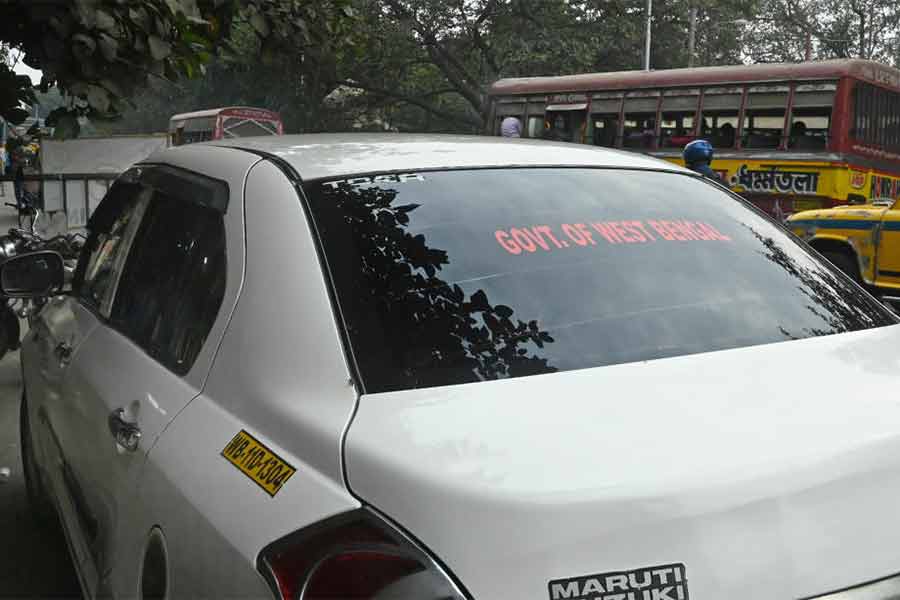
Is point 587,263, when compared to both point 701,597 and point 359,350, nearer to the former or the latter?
point 359,350

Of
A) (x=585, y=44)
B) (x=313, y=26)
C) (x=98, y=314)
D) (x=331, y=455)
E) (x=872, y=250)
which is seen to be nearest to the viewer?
(x=331, y=455)

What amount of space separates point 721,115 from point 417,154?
15.9 m

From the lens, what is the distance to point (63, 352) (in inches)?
122

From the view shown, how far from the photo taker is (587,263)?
2.18m

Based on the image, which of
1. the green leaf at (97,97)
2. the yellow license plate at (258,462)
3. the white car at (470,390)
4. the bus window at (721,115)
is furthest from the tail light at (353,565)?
the bus window at (721,115)

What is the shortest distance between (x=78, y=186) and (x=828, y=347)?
41.6 feet

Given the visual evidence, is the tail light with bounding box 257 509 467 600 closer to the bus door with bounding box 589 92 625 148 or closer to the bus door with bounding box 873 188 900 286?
the bus door with bounding box 873 188 900 286

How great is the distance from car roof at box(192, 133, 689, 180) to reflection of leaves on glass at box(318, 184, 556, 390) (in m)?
0.19

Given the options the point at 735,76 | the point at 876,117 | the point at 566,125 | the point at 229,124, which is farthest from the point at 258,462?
the point at 229,124

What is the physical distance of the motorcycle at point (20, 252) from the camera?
6.64m

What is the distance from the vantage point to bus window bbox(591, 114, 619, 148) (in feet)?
62.7

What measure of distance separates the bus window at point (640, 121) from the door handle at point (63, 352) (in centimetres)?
1630

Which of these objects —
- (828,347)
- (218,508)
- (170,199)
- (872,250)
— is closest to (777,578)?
(828,347)

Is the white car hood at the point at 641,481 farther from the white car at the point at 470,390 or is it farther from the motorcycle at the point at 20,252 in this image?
the motorcycle at the point at 20,252
